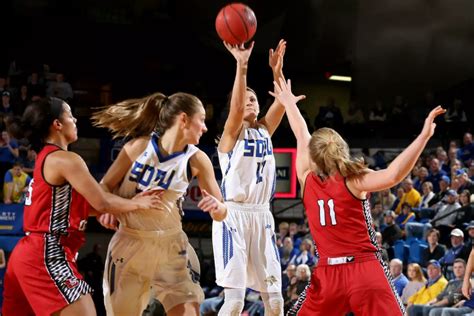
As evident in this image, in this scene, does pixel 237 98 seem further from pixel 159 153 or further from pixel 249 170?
pixel 159 153

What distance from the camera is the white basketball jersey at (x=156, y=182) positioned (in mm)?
4898

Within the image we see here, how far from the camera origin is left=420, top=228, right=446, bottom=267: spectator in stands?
11539 mm

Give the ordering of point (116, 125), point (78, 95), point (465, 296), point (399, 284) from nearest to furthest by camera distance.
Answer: point (116, 125), point (465, 296), point (399, 284), point (78, 95)

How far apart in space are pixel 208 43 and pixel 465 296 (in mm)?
13360

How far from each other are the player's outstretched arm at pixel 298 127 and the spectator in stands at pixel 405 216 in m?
7.77

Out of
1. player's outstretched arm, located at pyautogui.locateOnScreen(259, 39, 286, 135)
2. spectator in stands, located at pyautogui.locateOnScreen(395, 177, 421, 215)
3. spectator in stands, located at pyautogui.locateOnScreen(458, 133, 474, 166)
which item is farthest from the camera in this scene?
spectator in stands, located at pyautogui.locateOnScreen(458, 133, 474, 166)

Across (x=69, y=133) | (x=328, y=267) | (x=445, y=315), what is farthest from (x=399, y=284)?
(x=69, y=133)

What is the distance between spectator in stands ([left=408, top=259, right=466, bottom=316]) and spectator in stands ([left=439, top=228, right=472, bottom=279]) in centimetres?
72

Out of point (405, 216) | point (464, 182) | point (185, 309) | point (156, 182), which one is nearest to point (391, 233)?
point (405, 216)

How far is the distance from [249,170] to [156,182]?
4.46ft

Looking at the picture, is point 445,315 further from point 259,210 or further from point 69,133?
point 69,133

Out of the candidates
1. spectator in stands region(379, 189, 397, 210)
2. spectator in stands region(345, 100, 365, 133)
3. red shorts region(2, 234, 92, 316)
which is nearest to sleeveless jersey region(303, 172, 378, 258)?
red shorts region(2, 234, 92, 316)

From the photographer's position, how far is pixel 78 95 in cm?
1930

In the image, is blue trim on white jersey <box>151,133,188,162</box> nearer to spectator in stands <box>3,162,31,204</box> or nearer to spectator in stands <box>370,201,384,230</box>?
spectator in stands <box>370,201,384,230</box>
